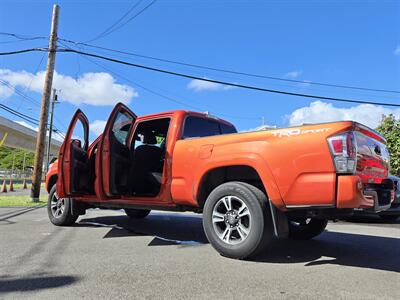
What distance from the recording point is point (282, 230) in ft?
13.8

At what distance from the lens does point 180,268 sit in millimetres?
4074

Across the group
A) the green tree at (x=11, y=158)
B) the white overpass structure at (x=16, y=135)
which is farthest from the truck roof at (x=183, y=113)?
the green tree at (x=11, y=158)

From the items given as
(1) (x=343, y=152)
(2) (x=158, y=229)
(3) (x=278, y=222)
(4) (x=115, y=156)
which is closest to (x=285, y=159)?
(1) (x=343, y=152)

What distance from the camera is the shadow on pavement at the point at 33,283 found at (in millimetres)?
3387

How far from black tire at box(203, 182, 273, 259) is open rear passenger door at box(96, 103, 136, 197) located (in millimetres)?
1948

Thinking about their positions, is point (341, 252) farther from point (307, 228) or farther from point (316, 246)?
point (307, 228)

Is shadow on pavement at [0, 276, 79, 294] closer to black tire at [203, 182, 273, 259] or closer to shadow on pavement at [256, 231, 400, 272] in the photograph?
black tire at [203, 182, 273, 259]

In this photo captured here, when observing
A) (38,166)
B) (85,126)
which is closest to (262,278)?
(85,126)

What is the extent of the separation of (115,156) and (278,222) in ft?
9.73

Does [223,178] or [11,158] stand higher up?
[11,158]

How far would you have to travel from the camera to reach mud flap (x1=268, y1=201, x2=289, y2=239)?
4.16 meters

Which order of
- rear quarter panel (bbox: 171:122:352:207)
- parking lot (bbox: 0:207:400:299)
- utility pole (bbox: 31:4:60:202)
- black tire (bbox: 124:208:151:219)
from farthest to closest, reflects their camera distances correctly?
utility pole (bbox: 31:4:60:202) < black tire (bbox: 124:208:151:219) < rear quarter panel (bbox: 171:122:352:207) < parking lot (bbox: 0:207:400:299)

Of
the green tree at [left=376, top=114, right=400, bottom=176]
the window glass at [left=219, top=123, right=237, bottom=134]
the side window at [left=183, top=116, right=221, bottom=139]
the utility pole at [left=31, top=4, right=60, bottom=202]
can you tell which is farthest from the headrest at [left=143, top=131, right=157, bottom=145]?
the green tree at [left=376, top=114, right=400, bottom=176]

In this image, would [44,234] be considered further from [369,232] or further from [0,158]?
[0,158]
